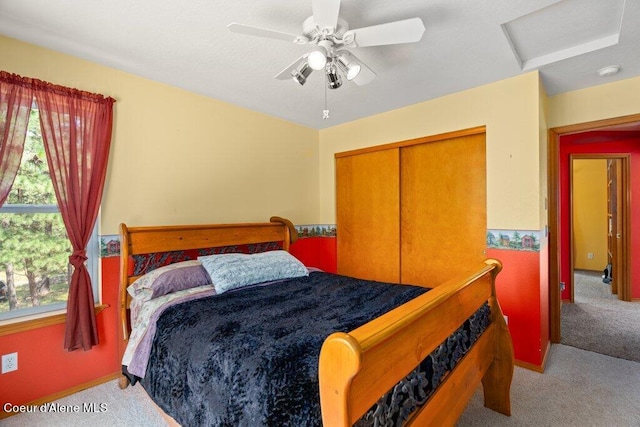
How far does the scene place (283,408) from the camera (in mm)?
991

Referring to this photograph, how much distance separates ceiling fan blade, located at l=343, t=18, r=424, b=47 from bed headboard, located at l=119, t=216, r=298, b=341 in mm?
1918

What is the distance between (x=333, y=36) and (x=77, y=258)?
2.22 m

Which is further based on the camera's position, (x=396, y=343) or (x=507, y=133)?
(x=507, y=133)

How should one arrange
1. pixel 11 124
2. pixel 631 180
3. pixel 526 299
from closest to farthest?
1. pixel 11 124
2. pixel 526 299
3. pixel 631 180

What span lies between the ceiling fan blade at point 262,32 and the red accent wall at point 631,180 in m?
3.94

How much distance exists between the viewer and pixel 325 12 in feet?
4.57

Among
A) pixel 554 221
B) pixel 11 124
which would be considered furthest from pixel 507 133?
pixel 11 124

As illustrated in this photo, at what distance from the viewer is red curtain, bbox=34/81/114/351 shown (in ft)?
6.70

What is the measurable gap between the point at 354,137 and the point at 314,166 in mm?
658

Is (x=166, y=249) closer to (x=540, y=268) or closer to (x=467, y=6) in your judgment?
(x=467, y=6)

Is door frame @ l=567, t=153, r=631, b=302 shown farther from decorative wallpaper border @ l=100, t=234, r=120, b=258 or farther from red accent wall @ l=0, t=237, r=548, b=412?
decorative wallpaper border @ l=100, t=234, r=120, b=258

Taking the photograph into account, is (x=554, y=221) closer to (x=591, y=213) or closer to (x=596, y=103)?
(x=596, y=103)

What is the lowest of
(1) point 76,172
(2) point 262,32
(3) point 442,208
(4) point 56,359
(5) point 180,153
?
(4) point 56,359

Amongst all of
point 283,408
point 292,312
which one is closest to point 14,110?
point 292,312
